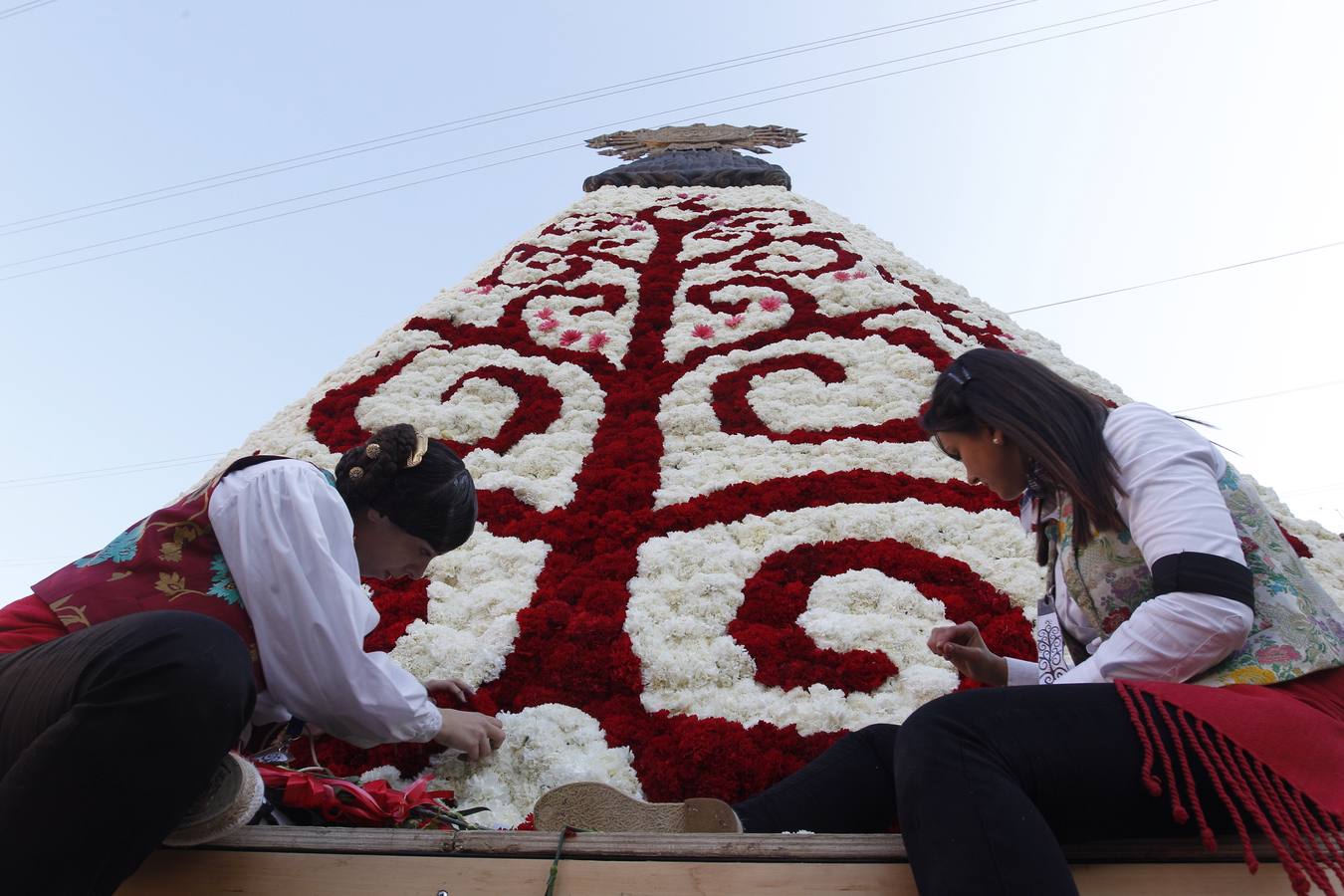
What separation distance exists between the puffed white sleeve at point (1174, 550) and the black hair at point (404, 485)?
987mm

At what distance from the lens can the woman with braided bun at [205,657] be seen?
0.97 metres

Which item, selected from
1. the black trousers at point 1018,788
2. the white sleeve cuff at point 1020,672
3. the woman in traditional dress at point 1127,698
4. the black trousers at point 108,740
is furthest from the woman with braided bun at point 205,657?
the white sleeve cuff at point 1020,672

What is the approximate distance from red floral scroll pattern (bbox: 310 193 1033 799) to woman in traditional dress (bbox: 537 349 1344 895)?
0.38 meters

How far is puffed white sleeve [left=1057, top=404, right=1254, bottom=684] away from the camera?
3.63 ft

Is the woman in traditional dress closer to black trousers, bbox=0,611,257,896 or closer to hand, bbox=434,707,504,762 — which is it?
hand, bbox=434,707,504,762

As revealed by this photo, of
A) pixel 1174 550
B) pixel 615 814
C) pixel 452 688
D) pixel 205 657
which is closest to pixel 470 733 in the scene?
pixel 452 688

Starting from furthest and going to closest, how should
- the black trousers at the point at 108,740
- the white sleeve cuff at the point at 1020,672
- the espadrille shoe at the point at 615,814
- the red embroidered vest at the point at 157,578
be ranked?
the white sleeve cuff at the point at 1020,672 → the espadrille shoe at the point at 615,814 → the red embroidered vest at the point at 157,578 → the black trousers at the point at 108,740

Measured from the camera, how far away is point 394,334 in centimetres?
397

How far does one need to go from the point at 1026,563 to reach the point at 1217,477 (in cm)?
111

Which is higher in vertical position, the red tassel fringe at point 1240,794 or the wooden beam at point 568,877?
the red tassel fringe at point 1240,794

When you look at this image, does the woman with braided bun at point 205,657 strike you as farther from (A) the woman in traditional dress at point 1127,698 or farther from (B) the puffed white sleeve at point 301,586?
(A) the woman in traditional dress at point 1127,698

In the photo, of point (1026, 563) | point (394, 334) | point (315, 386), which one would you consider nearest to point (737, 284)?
point (394, 334)

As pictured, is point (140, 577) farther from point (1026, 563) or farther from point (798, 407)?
point (798, 407)

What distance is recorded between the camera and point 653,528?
2.57 metres
